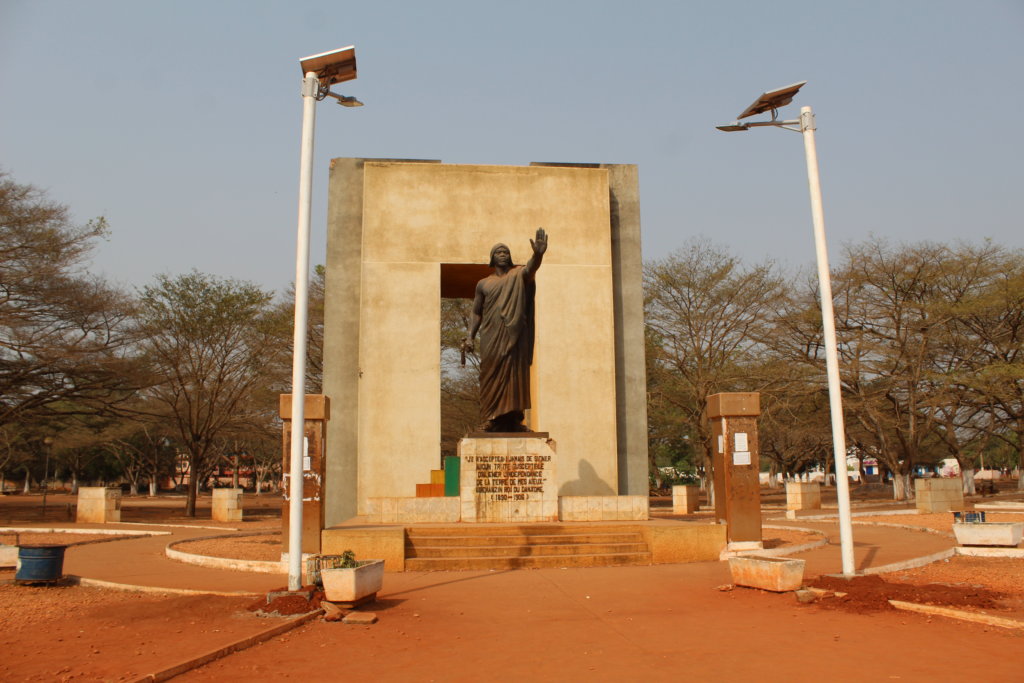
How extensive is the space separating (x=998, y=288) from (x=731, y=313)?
28.8 feet

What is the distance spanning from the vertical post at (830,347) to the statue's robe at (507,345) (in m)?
5.24

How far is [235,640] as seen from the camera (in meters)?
6.83

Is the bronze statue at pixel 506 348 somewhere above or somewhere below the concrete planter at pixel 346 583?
above

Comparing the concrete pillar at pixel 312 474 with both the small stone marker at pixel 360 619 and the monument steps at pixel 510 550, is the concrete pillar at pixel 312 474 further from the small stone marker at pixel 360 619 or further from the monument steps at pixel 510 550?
the small stone marker at pixel 360 619

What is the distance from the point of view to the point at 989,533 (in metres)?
12.9

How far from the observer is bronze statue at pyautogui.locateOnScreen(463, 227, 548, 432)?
14.2m

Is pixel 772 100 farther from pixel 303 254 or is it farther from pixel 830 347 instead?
pixel 303 254

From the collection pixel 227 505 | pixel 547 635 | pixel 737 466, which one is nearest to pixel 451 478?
pixel 737 466

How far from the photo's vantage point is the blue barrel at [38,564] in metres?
10.0

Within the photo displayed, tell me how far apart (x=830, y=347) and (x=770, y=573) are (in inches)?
103

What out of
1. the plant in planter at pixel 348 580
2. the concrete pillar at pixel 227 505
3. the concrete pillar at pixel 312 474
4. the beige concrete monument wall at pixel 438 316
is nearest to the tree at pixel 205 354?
the concrete pillar at pixel 227 505

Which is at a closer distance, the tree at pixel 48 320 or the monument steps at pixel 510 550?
the monument steps at pixel 510 550

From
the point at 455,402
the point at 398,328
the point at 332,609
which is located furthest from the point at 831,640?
the point at 455,402

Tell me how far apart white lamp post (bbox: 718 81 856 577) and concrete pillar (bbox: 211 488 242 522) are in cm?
2068
